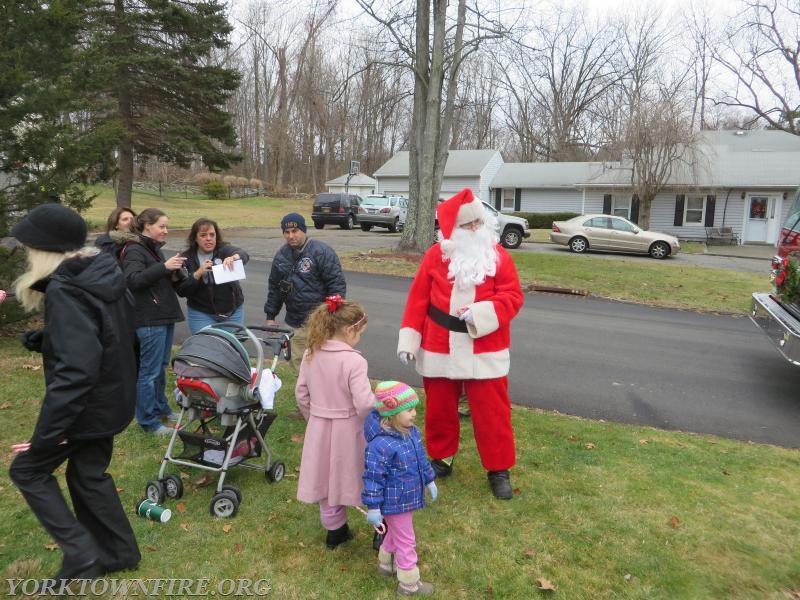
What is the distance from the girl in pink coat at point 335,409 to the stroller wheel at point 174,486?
1089mm

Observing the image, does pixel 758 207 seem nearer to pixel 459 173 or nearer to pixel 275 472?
pixel 459 173

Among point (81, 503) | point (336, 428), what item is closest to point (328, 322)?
point (336, 428)

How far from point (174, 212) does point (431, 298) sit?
115ft

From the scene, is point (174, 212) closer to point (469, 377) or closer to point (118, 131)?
point (118, 131)

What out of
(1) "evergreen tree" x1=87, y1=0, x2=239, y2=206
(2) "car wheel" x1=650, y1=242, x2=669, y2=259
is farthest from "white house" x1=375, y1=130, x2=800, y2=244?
(1) "evergreen tree" x1=87, y1=0, x2=239, y2=206

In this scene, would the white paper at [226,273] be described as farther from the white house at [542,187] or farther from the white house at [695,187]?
the white house at [542,187]

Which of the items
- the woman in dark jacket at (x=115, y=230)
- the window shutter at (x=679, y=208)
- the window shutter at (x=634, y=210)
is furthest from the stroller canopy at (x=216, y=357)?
the window shutter at (x=679, y=208)

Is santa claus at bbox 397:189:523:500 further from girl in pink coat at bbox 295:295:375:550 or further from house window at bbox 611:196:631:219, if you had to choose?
house window at bbox 611:196:631:219

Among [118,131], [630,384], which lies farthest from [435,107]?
[630,384]

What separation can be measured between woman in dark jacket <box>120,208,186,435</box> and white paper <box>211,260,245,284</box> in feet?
0.89

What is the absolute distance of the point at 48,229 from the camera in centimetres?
284

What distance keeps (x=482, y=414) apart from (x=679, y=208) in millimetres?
29423

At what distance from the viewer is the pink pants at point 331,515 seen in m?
3.34

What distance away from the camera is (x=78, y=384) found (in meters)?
2.70
